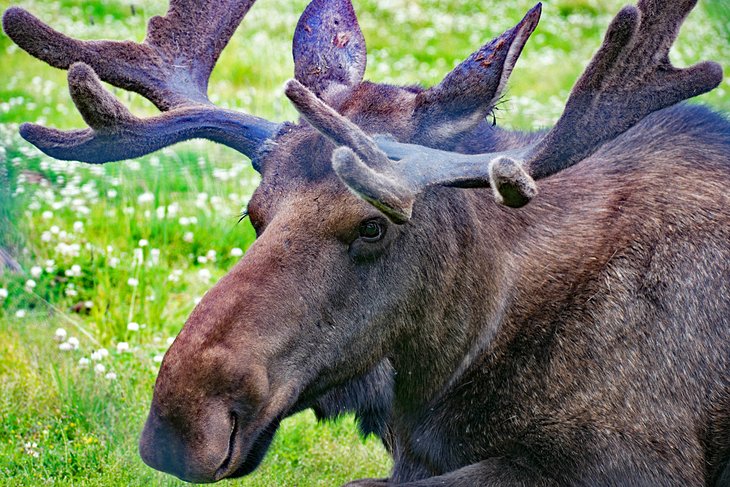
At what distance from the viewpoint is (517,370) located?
4.17 meters

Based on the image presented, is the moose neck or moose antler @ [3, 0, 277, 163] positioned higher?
moose antler @ [3, 0, 277, 163]

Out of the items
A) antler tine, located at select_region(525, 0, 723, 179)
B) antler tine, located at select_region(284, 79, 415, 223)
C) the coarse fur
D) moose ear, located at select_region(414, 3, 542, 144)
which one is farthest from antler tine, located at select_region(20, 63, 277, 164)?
antler tine, located at select_region(525, 0, 723, 179)

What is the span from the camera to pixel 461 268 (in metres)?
4.10

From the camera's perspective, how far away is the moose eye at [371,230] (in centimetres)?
382

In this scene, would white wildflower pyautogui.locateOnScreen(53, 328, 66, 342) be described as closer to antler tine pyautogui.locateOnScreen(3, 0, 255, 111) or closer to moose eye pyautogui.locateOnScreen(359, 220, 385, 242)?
antler tine pyautogui.locateOnScreen(3, 0, 255, 111)

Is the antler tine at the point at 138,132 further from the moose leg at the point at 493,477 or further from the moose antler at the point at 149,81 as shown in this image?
the moose leg at the point at 493,477

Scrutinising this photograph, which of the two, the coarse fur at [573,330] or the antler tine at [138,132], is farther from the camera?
the antler tine at [138,132]

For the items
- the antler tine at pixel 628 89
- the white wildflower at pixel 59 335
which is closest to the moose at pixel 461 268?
the antler tine at pixel 628 89

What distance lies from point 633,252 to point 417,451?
1070 mm

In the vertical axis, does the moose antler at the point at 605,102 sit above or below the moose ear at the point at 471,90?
below

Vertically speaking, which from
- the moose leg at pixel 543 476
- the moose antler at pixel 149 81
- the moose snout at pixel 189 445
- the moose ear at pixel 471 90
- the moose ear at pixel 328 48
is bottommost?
the moose leg at pixel 543 476

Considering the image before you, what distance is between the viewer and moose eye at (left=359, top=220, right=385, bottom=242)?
3824 mm

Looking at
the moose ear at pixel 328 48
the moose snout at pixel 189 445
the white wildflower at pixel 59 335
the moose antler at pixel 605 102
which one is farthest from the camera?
the white wildflower at pixel 59 335

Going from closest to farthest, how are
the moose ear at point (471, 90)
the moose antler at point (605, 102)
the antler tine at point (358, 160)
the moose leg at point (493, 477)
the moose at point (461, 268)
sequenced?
the antler tine at point (358, 160), the moose at point (461, 268), the moose antler at point (605, 102), the moose ear at point (471, 90), the moose leg at point (493, 477)
